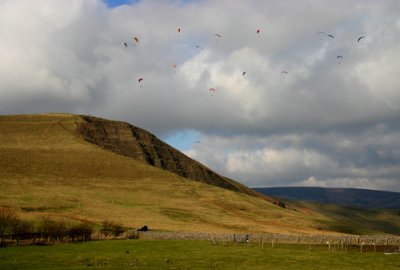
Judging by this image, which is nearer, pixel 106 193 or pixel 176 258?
pixel 176 258

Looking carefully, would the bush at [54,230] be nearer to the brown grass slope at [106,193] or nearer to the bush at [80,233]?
the bush at [80,233]

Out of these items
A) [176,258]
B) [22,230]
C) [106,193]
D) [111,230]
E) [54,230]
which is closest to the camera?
[176,258]

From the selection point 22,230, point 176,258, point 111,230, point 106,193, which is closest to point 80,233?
point 111,230

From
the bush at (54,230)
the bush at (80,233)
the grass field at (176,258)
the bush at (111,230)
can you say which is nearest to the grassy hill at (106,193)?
the bush at (111,230)

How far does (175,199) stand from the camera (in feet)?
480

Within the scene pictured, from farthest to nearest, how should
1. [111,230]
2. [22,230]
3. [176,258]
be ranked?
1. [111,230]
2. [22,230]
3. [176,258]

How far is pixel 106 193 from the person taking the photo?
141 m

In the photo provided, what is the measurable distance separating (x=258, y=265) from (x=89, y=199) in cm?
8698

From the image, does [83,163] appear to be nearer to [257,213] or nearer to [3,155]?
[3,155]

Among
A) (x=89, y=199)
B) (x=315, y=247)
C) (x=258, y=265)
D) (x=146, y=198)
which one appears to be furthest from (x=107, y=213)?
(x=258, y=265)

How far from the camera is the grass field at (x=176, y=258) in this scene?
159ft

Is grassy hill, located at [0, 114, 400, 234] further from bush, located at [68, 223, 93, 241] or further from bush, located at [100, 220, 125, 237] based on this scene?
bush, located at [68, 223, 93, 241]

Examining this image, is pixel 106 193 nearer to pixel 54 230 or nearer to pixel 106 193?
pixel 106 193

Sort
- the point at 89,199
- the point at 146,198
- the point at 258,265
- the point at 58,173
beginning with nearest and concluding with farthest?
the point at 258,265 < the point at 89,199 < the point at 146,198 < the point at 58,173
